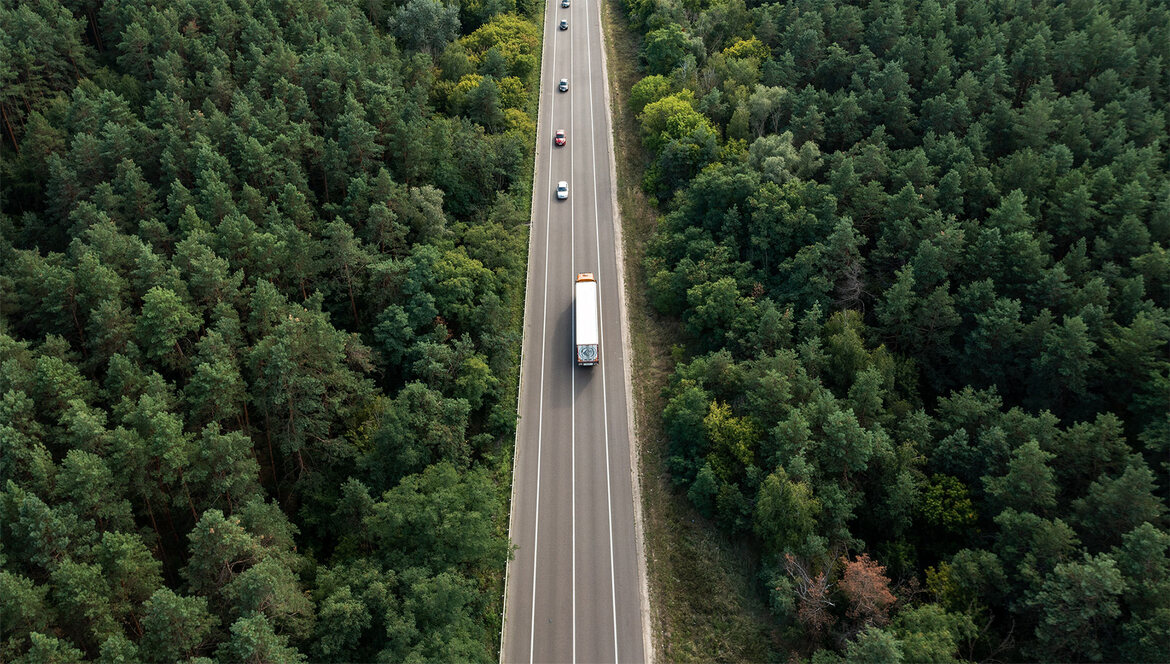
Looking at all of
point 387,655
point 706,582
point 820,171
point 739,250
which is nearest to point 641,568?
point 706,582

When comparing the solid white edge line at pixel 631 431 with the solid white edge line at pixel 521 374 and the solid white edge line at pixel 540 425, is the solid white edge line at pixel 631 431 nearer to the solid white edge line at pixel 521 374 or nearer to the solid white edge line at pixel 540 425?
the solid white edge line at pixel 540 425

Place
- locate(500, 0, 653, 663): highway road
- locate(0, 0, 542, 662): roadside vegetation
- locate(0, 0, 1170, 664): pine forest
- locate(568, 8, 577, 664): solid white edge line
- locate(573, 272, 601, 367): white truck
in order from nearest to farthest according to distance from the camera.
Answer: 1. locate(0, 0, 542, 662): roadside vegetation
2. locate(0, 0, 1170, 664): pine forest
3. locate(500, 0, 653, 663): highway road
4. locate(568, 8, 577, 664): solid white edge line
5. locate(573, 272, 601, 367): white truck

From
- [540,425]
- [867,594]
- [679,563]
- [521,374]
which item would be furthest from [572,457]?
[867,594]

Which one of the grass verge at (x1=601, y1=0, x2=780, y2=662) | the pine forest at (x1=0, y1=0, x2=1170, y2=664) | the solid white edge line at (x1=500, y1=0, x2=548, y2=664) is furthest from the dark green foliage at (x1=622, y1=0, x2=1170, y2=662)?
the solid white edge line at (x1=500, y1=0, x2=548, y2=664)

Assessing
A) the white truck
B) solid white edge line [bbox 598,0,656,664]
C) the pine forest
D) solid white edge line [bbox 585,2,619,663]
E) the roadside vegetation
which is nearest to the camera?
the roadside vegetation

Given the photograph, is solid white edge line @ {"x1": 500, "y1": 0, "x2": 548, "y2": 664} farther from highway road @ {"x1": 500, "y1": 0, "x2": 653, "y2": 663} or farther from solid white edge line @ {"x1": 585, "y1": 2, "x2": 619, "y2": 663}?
solid white edge line @ {"x1": 585, "y1": 2, "x2": 619, "y2": 663}

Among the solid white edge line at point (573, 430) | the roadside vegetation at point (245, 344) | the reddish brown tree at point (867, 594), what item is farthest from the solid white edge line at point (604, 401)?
the reddish brown tree at point (867, 594)
